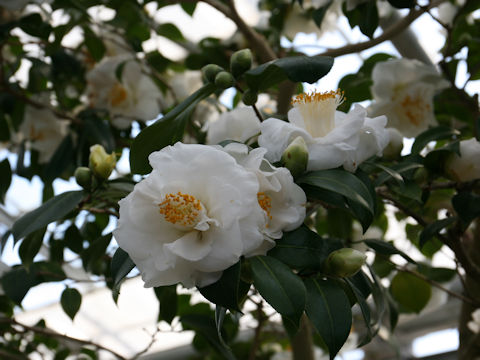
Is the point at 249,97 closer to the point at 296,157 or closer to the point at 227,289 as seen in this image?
the point at 296,157

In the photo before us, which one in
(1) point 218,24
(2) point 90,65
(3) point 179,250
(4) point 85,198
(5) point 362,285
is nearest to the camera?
(3) point 179,250

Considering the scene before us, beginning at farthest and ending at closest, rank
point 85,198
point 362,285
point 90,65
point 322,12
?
point 90,65, point 322,12, point 85,198, point 362,285

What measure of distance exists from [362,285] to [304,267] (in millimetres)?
193

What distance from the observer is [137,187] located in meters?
0.62

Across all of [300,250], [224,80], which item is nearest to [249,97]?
[224,80]

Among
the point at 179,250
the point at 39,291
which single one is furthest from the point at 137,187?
the point at 39,291

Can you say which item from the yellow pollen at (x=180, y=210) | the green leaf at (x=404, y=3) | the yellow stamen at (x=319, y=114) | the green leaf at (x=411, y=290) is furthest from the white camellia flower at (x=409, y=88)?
the yellow pollen at (x=180, y=210)

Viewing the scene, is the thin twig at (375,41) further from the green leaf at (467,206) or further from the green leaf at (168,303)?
the green leaf at (168,303)

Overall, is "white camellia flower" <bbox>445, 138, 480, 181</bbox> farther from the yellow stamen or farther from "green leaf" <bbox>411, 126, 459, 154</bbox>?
the yellow stamen

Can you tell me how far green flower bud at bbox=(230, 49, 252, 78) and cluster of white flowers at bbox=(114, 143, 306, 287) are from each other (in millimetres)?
229

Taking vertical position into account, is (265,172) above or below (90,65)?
above

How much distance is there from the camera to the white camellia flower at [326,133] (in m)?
0.70

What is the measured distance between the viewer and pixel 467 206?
0.93 metres

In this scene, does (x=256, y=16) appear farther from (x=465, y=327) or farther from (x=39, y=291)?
(x=39, y=291)
